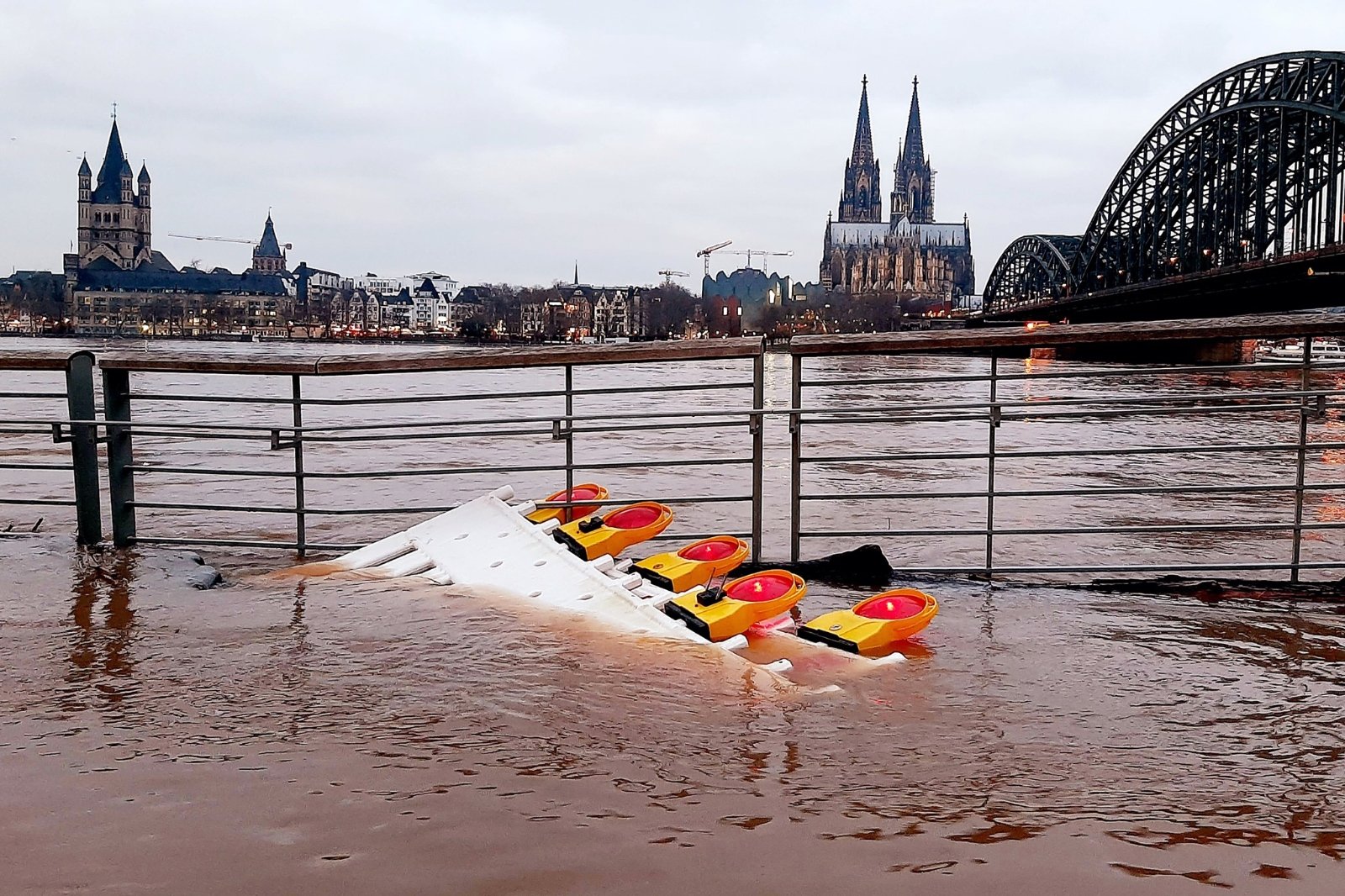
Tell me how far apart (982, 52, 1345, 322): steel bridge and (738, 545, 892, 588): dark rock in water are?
41.6 metres

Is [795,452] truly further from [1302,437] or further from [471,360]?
[1302,437]

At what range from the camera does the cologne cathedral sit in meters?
176

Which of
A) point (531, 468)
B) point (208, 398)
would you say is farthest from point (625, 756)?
point (208, 398)

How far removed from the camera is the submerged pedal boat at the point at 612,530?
5418mm

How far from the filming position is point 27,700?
3648 mm

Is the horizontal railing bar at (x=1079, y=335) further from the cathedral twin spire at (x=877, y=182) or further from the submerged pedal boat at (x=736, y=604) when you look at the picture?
the cathedral twin spire at (x=877, y=182)

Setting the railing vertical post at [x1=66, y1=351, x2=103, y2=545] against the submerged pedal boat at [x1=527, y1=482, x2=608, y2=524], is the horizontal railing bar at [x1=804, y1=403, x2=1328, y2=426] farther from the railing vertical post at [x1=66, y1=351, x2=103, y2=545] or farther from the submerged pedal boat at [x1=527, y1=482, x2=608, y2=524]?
the railing vertical post at [x1=66, y1=351, x2=103, y2=545]

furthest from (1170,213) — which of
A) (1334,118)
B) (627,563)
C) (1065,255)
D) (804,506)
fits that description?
(627,563)

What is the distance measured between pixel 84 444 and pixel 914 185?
19963cm

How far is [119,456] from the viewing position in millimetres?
6305

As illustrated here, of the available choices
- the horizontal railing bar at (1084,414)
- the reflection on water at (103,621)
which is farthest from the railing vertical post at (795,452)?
the reflection on water at (103,621)

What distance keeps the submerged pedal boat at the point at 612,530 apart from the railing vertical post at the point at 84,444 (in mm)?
2673

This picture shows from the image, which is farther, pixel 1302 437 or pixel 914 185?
pixel 914 185

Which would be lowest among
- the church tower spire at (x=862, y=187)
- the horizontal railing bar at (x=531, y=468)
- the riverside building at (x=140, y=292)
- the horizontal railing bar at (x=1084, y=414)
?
the horizontal railing bar at (x=531, y=468)
